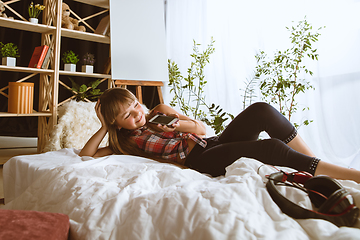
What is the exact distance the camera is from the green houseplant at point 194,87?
9.82ft

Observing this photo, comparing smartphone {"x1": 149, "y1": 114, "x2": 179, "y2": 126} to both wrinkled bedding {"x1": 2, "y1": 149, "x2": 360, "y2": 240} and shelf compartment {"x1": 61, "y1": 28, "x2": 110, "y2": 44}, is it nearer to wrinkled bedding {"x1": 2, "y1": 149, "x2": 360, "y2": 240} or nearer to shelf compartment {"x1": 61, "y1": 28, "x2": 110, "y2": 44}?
wrinkled bedding {"x1": 2, "y1": 149, "x2": 360, "y2": 240}

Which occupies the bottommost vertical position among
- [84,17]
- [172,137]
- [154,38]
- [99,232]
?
[99,232]

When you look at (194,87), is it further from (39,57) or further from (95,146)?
(95,146)

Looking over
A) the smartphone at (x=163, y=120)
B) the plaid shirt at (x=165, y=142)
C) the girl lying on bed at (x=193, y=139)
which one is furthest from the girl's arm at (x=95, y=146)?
the smartphone at (x=163, y=120)

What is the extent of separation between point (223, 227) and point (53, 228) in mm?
365

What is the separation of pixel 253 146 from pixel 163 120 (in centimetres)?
48

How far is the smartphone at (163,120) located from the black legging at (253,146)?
182 mm

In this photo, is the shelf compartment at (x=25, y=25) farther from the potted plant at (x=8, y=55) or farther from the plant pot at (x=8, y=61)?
the plant pot at (x=8, y=61)

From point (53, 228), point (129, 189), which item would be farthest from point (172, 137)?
point (53, 228)

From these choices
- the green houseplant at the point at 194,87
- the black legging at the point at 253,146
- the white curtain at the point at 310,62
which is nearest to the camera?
the black legging at the point at 253,146

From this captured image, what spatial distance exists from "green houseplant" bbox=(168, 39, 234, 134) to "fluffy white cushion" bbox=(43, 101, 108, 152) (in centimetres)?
106

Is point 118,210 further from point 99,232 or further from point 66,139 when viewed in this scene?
point 66,139

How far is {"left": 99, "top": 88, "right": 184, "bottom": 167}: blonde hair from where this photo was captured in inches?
57.8

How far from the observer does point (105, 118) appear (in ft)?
5.01
